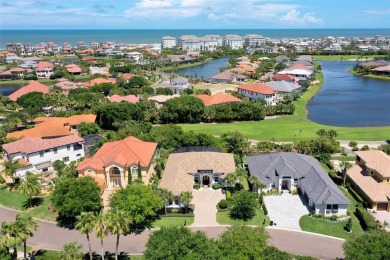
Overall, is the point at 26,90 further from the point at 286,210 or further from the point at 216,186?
the point at 286,210

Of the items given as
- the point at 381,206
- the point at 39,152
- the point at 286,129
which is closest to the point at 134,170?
the point at 39,152

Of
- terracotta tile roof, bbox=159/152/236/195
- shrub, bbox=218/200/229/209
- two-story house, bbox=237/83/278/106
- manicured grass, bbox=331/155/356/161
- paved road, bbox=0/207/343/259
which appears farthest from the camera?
two-story house, bbox=237/83/278/106

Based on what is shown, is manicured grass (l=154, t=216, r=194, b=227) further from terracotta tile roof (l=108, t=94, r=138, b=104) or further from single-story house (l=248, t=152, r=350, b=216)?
terracotta tile roof (l=108, t=94, r=138, b=104)

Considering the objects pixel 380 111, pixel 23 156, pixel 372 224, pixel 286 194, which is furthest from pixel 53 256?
pixel 380 111

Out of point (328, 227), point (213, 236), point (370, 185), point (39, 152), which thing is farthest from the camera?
point (39, 152)

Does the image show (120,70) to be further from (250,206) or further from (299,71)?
(250,206)

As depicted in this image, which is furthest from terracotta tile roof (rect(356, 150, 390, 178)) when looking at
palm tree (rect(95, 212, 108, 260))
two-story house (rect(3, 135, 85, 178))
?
two-story house (rect(3, 135, 85, 178))
